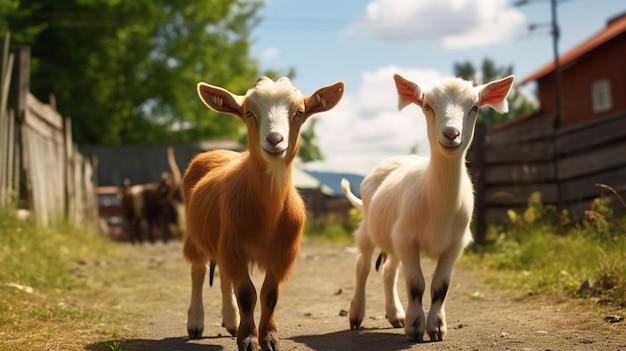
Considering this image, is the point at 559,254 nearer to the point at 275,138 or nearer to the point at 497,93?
the point at 497,93

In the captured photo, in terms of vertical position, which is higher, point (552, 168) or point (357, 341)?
point (552, 168)

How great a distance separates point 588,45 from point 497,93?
26.2 meters

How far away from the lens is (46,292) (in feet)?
24.9

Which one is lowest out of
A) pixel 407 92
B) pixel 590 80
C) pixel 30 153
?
pixel 30 153

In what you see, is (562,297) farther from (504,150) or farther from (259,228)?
(504,150)

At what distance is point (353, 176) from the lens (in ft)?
26.2

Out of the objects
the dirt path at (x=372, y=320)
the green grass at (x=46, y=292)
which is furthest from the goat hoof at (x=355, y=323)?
the green grass at (x=46, y=292)

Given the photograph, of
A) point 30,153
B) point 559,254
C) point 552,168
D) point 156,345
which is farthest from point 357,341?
point 30,153

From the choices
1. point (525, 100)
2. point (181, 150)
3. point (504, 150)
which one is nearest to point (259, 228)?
point (504, 150)

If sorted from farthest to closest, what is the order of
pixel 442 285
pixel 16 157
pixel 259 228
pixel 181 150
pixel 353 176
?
pixel 181 150 < pixel 16 157 < pixel 353 176 < pixel 442 285 < pixel 259 228

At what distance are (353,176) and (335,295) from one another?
4.36ft

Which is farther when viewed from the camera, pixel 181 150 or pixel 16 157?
pixel 181 150

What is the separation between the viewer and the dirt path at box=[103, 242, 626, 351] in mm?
5148

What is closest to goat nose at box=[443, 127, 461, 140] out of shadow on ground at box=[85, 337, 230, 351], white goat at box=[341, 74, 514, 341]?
white goat at box=[341, 74, 514, 341]
